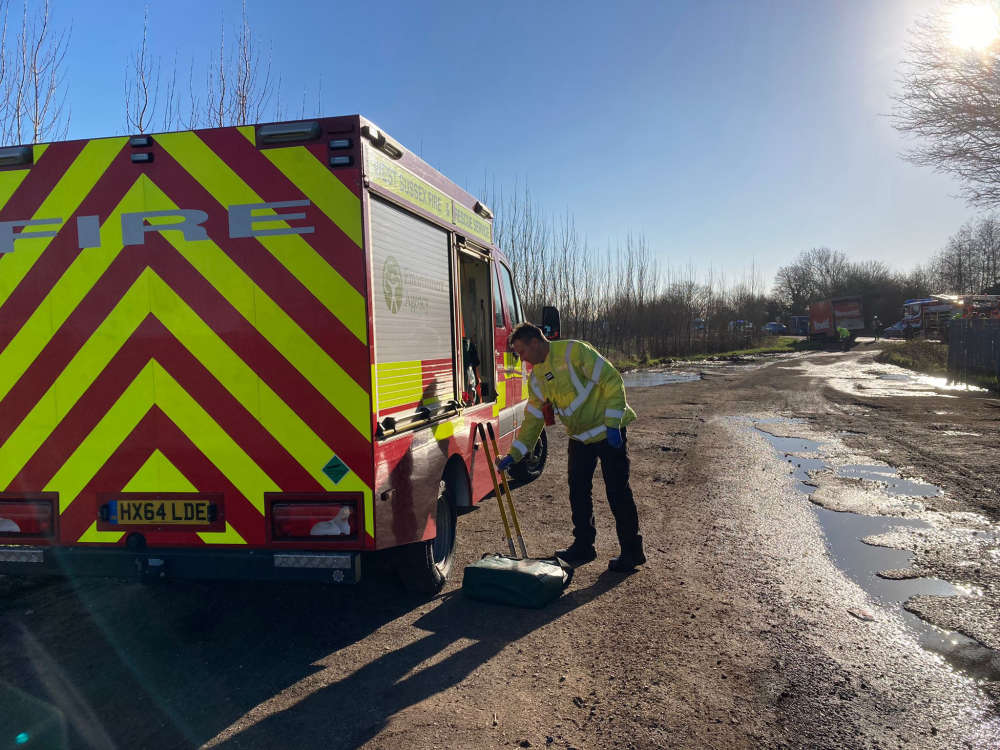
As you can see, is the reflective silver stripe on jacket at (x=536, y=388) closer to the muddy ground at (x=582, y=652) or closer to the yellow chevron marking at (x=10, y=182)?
the muddy ground at (x=582, y=652)

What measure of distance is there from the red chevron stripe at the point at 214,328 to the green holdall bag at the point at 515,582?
53.3 inches

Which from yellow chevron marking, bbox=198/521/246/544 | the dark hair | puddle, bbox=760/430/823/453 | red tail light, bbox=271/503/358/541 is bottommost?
puddle, bbox=760/430/823/453

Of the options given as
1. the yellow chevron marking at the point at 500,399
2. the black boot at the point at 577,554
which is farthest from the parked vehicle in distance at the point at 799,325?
the black boot at the point at 577,554

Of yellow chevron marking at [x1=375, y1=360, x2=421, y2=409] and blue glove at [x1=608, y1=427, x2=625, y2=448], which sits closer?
yellow chevron marking at [x1=375, y1=360, x2=421, y2=409]

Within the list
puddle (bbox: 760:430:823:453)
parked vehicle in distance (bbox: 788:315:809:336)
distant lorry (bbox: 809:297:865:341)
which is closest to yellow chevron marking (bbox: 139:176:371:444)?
puddle (bbox: 760:430:823:453)

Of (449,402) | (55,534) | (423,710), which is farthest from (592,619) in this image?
(55,534)

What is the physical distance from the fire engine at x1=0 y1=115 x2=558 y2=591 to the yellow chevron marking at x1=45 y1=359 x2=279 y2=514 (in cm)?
1

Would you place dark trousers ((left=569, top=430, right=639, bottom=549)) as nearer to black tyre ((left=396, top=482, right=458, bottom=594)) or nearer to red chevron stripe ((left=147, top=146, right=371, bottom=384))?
black tyre ((left=396, top=482, right=458, bottom=594))

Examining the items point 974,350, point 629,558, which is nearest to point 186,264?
point 629,558

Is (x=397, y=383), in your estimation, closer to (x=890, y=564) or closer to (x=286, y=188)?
(x=286, y=188)

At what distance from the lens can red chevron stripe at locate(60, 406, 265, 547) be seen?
146 inches

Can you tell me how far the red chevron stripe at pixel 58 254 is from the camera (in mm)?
3709

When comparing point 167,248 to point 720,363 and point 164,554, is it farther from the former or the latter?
point 720,363

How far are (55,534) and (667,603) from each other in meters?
3.59
